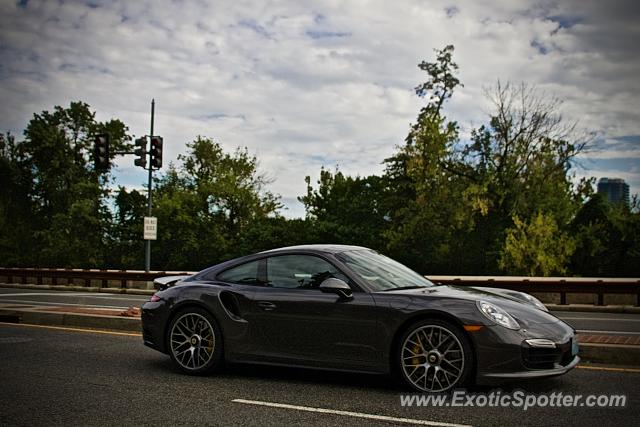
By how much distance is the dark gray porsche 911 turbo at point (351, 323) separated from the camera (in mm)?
5715

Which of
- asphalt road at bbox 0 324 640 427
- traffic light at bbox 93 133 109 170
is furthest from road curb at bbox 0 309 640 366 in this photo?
traffic light at bbox 93 133 109 170

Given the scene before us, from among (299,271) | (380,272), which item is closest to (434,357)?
(380,272)

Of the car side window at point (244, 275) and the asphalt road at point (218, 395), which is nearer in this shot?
Answer: the asphalt road at point (218, 395)

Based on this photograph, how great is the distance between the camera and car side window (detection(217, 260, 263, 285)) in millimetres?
6984

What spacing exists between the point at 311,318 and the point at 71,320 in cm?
626

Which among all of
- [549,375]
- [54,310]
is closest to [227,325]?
[549,375]

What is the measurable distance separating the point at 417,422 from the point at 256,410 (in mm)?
1327

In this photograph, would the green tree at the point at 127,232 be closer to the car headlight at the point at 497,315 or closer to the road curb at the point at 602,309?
the road curb at the point at 602,309

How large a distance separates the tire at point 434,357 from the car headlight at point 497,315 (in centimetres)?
28

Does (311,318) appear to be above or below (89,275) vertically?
above

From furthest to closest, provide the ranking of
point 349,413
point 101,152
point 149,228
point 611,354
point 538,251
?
point 538,251
point 149,228
point 101,152
point 611,354
point 349,413

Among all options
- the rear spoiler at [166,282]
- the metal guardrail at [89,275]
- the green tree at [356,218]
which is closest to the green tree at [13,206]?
the green tree at [356,218]

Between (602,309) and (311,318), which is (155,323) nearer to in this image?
(311,318)

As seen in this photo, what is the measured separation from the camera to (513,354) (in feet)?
18.4
